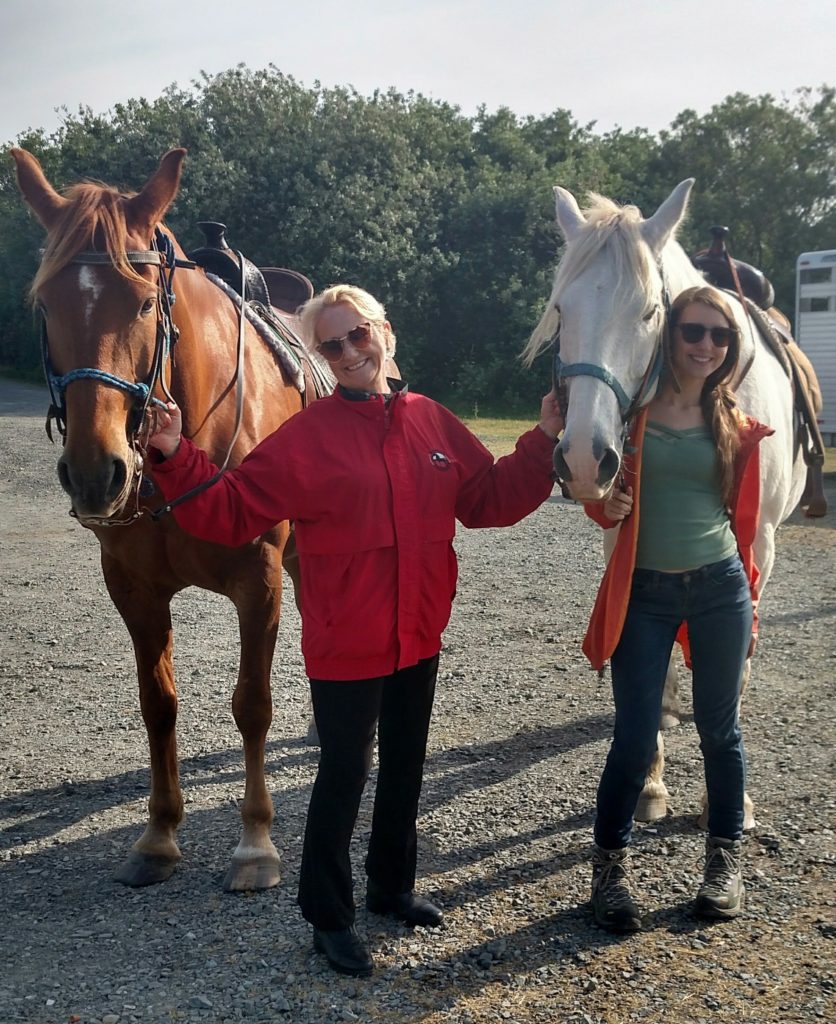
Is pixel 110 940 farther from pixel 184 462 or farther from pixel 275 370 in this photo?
pixel 275 370

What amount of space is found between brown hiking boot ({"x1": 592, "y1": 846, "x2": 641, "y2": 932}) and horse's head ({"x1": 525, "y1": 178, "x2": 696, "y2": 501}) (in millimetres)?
1177

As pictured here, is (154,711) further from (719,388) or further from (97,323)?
(719,388)

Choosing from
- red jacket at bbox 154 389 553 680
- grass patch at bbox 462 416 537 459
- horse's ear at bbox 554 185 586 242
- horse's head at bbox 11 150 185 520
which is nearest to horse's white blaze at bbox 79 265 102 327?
horse's head at bbox 11 150 185 520

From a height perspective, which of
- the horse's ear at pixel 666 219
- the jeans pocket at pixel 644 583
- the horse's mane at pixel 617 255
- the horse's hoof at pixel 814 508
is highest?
the horse's ear at pixel 666 219

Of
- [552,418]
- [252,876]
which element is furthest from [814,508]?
[252,876]

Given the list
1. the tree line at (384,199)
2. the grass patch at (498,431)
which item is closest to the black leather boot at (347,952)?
the grass patch at (498,431)

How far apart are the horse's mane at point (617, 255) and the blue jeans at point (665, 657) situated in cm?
81

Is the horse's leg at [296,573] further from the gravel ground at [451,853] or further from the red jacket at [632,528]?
the red jacket at [632,528]

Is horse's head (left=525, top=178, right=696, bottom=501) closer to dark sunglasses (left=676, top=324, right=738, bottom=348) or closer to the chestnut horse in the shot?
dark sunglasses (left=676, top=324, right=738, bottom=348)

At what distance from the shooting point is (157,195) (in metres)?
2.75

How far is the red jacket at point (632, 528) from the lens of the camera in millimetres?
2736

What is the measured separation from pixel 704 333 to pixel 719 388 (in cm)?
20

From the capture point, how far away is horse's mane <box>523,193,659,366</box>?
258cm

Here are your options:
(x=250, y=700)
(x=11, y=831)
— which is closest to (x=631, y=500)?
(x=250, y=700)
